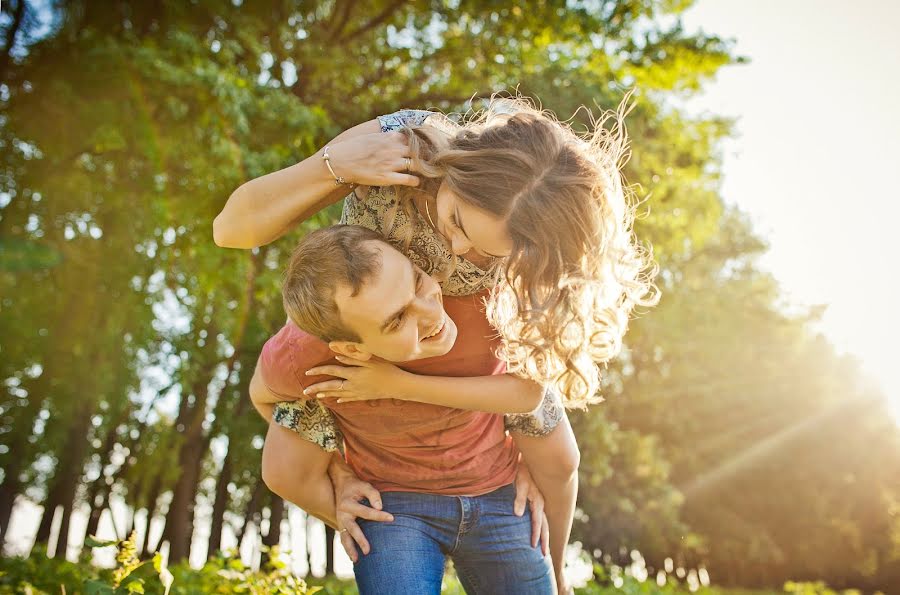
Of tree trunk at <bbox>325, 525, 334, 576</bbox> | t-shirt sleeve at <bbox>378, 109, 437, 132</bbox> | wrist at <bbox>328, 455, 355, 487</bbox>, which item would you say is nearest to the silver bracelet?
t-shirt sleeve at <bbox>378, 109, 437, 132</bbox>

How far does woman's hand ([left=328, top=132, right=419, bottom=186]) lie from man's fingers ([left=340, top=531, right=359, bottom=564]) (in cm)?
132

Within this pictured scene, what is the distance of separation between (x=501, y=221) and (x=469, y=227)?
0.36ft

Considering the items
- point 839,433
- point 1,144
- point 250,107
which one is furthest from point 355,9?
point 839,433

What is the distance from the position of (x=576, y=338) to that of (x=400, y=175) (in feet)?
2.78

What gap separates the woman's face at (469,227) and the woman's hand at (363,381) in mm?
483

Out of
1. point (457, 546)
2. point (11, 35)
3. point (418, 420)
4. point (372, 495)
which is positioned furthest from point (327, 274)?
point (11, 35)

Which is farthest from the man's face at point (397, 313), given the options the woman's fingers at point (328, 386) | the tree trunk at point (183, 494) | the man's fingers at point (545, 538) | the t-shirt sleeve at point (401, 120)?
the tree trunk at point (183, 494)

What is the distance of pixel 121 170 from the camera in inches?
527

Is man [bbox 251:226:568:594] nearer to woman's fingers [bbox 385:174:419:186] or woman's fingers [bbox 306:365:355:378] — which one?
woman's fingers [bbox 306:365:355:378]

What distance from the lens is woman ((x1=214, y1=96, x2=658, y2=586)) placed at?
8.61ft

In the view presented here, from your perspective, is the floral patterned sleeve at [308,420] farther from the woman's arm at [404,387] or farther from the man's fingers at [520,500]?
the man's fingers at [520,500]

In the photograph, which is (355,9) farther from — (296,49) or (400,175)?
(400,175)

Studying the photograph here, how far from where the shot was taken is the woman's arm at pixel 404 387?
2.77 m

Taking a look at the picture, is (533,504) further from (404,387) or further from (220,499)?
(220,499)
